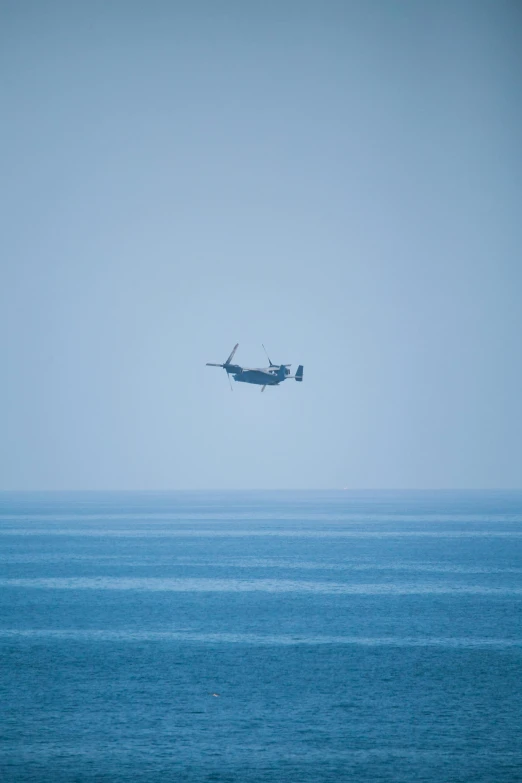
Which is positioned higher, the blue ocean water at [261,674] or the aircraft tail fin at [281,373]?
the aircraft tail fin at [281,373]

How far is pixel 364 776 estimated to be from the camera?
31.7 metres

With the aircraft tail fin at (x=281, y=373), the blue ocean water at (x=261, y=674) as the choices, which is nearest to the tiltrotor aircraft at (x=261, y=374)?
the aircraft tail fin at (x=281, y=373)

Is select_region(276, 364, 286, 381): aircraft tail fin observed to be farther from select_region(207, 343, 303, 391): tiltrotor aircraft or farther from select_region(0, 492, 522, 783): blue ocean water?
select_region(0, 492, 522, 783): blue ocean water

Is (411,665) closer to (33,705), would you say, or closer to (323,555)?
(33,705)

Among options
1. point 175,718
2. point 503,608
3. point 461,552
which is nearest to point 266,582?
point 503,608

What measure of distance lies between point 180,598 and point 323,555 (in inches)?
1766

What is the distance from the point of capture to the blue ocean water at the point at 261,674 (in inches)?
1318

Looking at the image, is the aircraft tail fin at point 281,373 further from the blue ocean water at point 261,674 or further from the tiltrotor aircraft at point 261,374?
the blue ocean water at point 261,674

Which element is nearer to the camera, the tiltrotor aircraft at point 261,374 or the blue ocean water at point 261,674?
the blue ocean water at point 261,674

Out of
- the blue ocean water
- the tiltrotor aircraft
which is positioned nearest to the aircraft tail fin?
the tiltrotor aircraft

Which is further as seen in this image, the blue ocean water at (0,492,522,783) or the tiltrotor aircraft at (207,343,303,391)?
the tiltrotor aircraft at (207,343,303,391)

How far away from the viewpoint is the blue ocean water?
3347cm

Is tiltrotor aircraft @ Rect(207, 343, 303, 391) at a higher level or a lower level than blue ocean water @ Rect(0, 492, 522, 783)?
higher

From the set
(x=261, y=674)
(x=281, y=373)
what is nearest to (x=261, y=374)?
(x=281, y=373)
